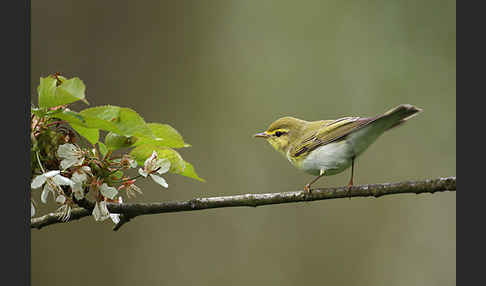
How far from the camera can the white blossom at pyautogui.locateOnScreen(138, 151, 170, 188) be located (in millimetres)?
1820

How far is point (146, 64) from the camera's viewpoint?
5.96 metres

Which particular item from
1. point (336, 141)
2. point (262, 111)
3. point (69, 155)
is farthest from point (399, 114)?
point (262, 111)

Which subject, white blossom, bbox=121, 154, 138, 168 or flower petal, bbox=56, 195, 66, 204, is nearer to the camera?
flower petal, bbox=56, 195, 66, 204

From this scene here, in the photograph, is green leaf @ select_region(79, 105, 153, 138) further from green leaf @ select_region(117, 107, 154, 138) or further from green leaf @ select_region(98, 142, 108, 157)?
green leaf @ select_region(98, 142, 108, 157)

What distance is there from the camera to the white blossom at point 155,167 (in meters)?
1.82

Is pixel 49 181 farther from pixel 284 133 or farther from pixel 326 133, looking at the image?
pixel 284 133

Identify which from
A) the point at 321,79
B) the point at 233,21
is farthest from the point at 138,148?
the point at 233,21

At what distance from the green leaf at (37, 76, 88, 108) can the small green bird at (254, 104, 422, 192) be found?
4.03 ft

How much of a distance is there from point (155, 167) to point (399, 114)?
3.86 feet

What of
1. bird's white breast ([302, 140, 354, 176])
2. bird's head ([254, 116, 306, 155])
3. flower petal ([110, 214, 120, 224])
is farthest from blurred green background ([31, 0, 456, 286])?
flower petal ([110, 214, 120, 224])

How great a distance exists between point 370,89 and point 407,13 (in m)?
1.20

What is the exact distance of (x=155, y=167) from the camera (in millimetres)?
1843

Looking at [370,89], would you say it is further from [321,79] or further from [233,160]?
[233,160]

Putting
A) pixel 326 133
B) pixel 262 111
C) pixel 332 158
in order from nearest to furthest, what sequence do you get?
pixel 332 158 < pixel 326 133 < pixel 262 111
